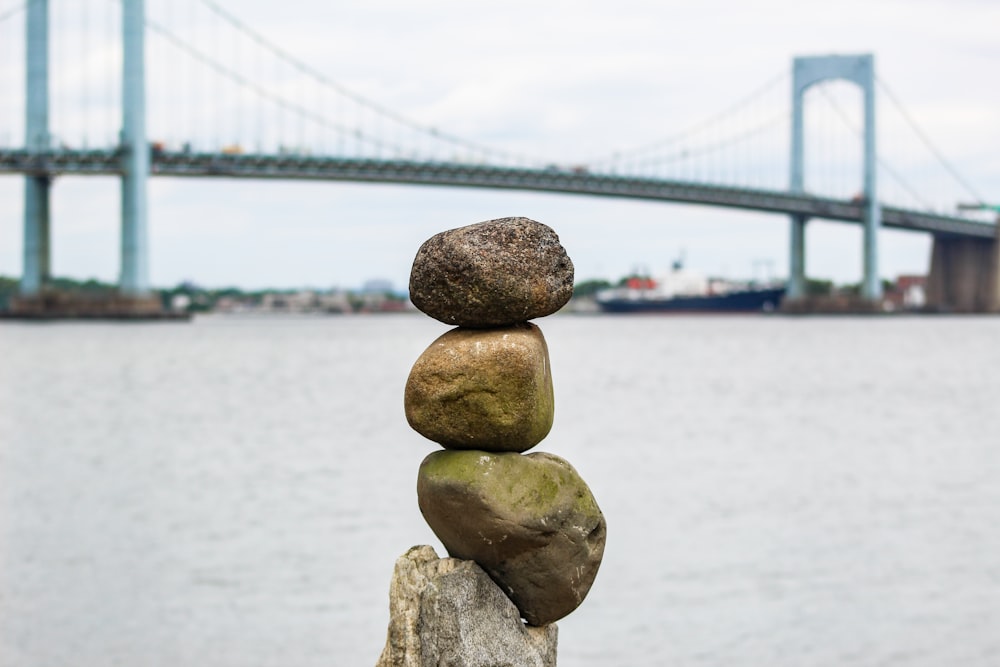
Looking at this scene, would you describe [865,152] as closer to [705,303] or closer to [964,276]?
[964,276]

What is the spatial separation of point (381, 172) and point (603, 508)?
4966 cm

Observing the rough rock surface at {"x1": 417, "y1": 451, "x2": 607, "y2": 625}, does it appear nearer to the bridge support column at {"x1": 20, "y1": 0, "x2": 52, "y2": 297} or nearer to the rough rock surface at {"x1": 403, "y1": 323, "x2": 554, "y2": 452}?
the rough rock surface at {"x1": 403, "y1": 323, "x2": 554, "y2": 452}

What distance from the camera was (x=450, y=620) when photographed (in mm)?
6938

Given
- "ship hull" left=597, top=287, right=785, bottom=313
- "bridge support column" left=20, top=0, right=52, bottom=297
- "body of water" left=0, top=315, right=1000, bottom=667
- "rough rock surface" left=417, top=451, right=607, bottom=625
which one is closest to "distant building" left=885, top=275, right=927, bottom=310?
"ship hull" left=597, top=287, right=785, bottom=313

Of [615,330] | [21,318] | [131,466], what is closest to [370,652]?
[131,466]

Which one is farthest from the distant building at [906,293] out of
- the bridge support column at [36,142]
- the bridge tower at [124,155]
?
the bridge support column at [36,142]

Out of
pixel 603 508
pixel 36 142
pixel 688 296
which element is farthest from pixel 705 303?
pixel 603 508

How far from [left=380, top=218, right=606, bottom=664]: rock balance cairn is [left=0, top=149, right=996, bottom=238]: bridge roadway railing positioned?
57621 mm

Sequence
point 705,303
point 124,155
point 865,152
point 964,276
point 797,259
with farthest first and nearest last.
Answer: point 705,303 < point 964,276 < point 865,152 < point 797,259 < point 124,155

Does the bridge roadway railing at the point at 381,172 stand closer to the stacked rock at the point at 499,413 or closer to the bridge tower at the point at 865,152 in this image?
the bridge tower at the point at 865,152

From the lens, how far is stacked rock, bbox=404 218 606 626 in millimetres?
6848

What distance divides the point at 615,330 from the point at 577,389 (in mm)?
52249

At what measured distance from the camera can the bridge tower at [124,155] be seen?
Answer: 62.8 meters

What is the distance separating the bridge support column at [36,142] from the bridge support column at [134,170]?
4.21 meters
